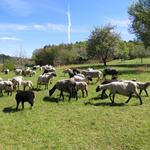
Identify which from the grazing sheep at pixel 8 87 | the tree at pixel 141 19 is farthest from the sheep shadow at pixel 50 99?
the tree at pixel 141 19

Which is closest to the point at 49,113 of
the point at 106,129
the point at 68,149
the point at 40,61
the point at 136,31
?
the point at 106,129

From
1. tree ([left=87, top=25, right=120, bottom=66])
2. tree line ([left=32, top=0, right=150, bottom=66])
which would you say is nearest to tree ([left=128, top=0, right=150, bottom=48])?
tree line ([left=32, top=0, right=150, bottom=66])

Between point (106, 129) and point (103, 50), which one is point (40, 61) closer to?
point (103, 50)

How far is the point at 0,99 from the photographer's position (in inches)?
985

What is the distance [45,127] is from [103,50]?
167ft

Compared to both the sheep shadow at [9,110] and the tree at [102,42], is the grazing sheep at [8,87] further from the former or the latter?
the tree at [102,42]

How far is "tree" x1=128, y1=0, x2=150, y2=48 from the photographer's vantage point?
173 feet

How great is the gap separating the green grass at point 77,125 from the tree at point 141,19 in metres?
32.3

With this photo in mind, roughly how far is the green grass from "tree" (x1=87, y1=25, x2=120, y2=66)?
144 ft

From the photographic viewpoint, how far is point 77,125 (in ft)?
55.9

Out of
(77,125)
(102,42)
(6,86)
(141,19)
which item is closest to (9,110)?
(77,125)

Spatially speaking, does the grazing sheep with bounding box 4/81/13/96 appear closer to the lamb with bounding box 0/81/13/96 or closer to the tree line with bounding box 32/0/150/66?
the lamb with bounding box 0/81/13/96

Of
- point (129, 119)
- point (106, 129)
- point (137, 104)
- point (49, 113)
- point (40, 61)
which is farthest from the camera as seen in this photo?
point (40, 61)

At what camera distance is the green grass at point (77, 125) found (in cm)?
1448
